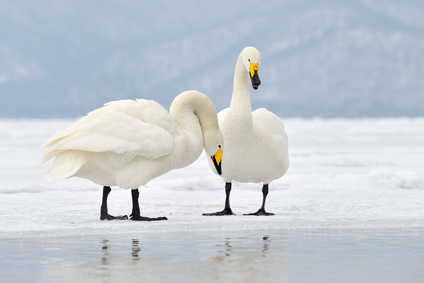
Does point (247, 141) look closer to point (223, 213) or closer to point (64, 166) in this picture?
point (223, 213)

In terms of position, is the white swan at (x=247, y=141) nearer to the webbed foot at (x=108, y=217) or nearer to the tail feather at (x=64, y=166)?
the webbed foot at (x=108, y=217)

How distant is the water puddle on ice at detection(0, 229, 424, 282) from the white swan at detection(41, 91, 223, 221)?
1018 millimetres

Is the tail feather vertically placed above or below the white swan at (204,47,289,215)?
below

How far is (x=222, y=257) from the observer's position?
5.54 metres

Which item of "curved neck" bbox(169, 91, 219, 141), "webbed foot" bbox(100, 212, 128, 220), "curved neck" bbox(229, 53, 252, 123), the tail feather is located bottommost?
"webbed foot" bbox(100, 212, 128, 220)

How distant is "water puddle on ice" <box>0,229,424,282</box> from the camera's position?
477 cm

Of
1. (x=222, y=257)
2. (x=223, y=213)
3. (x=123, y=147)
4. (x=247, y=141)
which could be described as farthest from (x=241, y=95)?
(x=222, y=257)

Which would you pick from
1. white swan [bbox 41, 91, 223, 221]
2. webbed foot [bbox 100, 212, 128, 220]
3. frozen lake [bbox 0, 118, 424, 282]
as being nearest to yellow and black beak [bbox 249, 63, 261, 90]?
white swan [bbox 41, 91, 223, 221]

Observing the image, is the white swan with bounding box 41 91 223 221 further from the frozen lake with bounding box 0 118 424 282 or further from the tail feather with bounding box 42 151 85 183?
the frozen lake with bounding box 0 118 424 282

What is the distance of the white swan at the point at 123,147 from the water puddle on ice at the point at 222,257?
1018 mm

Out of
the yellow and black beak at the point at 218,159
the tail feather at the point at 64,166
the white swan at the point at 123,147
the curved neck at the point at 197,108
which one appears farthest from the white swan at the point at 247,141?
the tail feather at the point at 64,166

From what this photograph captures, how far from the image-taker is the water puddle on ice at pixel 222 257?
477 cm

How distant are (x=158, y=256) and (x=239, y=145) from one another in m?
3.43

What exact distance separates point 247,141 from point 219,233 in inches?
81.4
